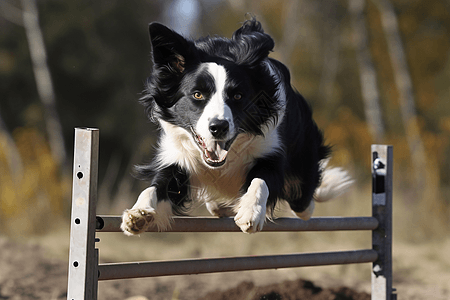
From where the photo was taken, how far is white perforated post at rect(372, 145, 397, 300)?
11.2 ft

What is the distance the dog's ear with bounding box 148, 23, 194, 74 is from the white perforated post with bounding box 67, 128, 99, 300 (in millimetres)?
824

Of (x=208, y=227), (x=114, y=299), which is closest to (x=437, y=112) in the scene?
(x=114, y=299)

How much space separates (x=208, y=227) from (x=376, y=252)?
147cm

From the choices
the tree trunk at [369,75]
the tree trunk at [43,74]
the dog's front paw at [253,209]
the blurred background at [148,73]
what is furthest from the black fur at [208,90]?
the tree trunk at [369,75]

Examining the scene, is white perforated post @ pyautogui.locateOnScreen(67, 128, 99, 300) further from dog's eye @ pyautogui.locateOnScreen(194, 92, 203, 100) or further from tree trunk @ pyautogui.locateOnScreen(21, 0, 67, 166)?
tree trunk @ pyautogui.locateOnScreen(21, 0, 67, 166)

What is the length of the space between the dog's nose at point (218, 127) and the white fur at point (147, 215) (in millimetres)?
479

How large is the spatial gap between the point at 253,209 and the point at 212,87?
2.18 feet

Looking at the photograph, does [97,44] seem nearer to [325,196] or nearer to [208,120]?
[325,196]

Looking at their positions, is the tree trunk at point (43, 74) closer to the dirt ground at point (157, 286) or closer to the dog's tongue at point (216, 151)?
the dirt ground at point (157, 286)

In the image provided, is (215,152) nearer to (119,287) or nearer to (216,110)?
(216,110)

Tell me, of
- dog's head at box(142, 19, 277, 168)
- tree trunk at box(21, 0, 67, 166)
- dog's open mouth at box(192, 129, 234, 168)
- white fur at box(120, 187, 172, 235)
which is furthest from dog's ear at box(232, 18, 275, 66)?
tree trunk at box(21, 0, 67, 166)

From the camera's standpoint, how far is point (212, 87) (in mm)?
2551

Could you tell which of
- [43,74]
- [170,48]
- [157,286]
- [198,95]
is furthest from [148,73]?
[198,95]

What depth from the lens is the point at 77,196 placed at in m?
2.03
